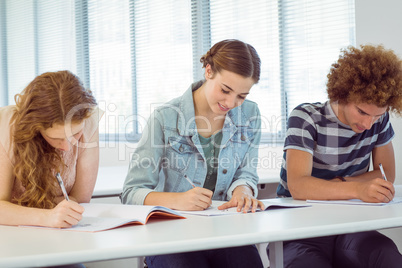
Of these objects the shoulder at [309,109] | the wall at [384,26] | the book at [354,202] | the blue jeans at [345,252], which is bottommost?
the blue jeans at [345,252]

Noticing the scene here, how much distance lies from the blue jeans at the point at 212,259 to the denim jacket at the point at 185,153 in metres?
0.28

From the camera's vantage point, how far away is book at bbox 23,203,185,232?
3.71 ft

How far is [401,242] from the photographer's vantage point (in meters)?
2.25

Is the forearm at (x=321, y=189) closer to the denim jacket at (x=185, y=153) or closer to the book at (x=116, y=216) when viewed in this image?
the denim jacket at (x=185, y=153)

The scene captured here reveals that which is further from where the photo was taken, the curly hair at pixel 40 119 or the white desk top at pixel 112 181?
the white desk top at pixel 112 181

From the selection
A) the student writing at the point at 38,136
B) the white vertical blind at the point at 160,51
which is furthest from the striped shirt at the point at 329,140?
the white vertical blind at the point at 160,51

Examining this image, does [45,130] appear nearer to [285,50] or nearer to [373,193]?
[373,193]

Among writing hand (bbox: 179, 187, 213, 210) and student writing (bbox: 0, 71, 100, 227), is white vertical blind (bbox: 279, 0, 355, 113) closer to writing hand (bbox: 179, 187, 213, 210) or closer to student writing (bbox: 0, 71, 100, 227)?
writing hand (bbox: 179, 187, 213, 210)

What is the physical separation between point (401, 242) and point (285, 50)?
147 centimetres

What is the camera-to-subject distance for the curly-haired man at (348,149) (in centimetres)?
144

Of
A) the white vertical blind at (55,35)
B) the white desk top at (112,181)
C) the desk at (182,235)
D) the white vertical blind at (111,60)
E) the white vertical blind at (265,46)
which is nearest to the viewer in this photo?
the desk at (182,235)

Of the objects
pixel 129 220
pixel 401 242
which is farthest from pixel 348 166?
pixel 129 220

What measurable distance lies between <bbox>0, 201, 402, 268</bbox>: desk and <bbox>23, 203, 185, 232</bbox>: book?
0.09 feet

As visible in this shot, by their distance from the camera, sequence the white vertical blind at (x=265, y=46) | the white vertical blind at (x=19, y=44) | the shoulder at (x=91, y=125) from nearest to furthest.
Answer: the shoulder at (x=91, y=125) → the white vertical blind at (x=265, y=46) → the white vertical blind at (x=19, y=44)
